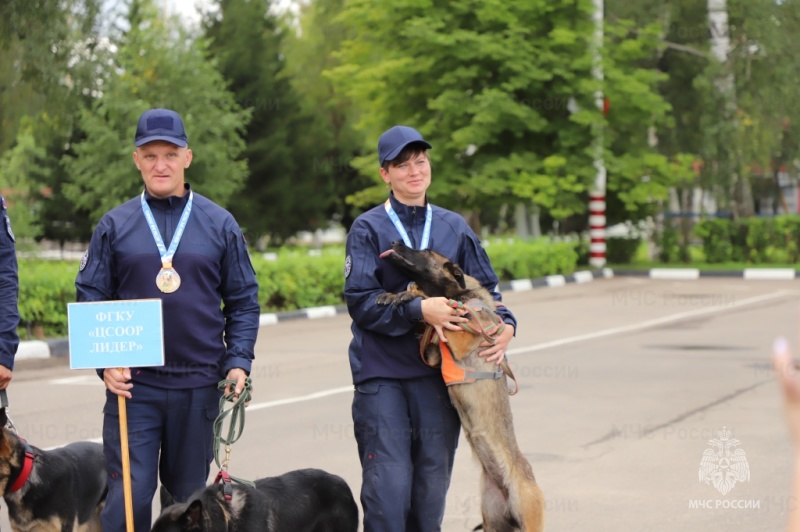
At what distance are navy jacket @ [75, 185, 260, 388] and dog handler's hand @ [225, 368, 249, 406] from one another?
24mm

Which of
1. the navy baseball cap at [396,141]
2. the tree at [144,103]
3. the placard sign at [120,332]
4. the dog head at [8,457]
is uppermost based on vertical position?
the tree at [144,103]

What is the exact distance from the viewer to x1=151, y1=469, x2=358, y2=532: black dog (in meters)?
4.07

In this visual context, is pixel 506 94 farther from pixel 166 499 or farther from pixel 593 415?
pixel 166 499

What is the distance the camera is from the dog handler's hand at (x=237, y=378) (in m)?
4.52

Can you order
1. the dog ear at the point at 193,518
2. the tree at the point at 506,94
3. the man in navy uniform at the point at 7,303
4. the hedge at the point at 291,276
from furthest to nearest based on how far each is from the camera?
the tree at the point at 506,94, the hedge at the point at 291,276, the man in navy uniform at the point at 7,303, the dog ear at the point at 193,518

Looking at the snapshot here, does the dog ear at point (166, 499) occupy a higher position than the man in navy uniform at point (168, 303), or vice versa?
the man in navy uniform at point (168, 303)

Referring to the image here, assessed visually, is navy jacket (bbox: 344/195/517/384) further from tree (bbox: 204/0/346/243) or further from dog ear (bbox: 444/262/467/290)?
tree (bbox: 204/0/346/243)

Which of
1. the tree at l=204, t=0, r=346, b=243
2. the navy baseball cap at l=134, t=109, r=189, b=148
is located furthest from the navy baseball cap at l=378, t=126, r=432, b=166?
the tree at l=204, t=0, r=346, b=243

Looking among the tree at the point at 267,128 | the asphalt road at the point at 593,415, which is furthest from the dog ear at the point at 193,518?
the tree at the point at 267,128

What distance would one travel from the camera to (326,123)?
150ft

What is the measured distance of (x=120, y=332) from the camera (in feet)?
14.2

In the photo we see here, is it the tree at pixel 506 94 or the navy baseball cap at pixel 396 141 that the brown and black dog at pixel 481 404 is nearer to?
the navy baseball cap at pixel 396 141

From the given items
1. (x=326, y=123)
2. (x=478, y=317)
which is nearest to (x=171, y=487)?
(x=478, y=317)

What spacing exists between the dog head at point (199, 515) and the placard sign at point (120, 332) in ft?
1.79
